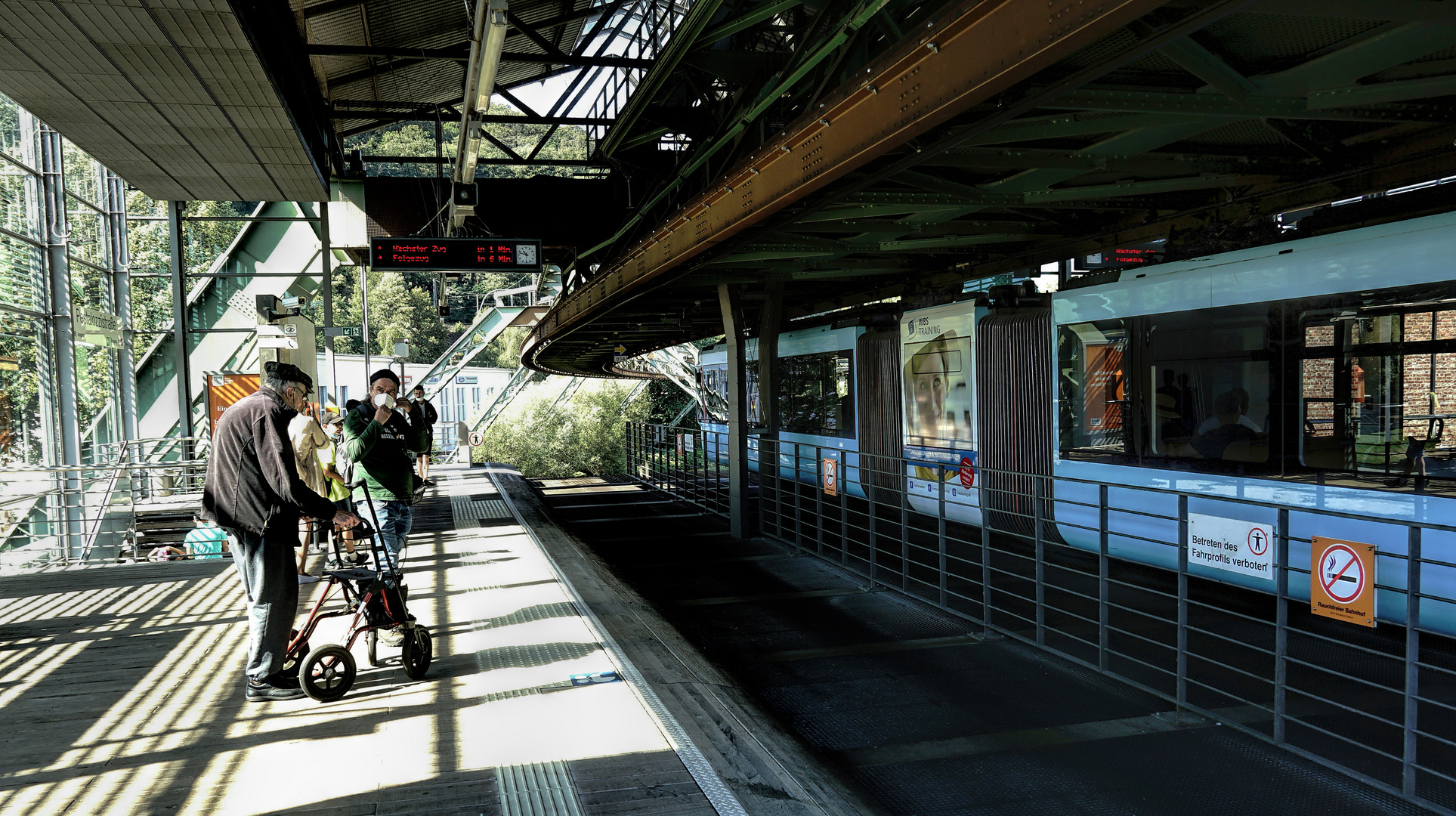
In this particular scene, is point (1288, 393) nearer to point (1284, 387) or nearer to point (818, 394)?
point (1284, 387)

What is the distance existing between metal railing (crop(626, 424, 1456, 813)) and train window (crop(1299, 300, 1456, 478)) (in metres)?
0.51

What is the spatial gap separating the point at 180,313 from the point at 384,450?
8395mm

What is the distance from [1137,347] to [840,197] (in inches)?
184

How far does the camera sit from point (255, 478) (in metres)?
4.87

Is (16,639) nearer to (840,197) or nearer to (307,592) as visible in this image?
(307,592)

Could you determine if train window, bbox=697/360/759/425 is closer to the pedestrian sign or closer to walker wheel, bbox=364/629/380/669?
the pedestrian sign

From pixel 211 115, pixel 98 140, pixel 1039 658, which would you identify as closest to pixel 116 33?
pixel 211 115

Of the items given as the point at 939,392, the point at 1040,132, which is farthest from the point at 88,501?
the point at 1040,132

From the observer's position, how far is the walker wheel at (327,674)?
4.96 m

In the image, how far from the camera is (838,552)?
38.0 feet

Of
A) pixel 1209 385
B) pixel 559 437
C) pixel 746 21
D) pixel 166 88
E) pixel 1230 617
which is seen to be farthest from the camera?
pixel 559 437

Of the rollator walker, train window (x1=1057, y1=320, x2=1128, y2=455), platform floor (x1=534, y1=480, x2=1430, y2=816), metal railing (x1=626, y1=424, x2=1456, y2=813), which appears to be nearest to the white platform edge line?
platform floor (x1=534, y1=480, x2=1430, y2=816)

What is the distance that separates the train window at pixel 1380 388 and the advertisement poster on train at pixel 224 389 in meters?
12.7

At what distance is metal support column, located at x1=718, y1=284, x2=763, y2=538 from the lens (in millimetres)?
12789
